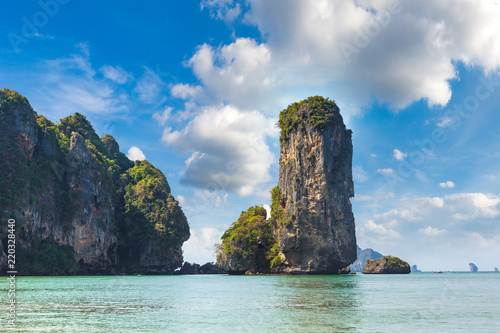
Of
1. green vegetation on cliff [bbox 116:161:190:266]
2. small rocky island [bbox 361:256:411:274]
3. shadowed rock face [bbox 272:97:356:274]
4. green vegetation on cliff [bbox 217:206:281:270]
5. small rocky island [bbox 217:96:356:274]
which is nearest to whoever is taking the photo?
shadowed rock face [bbox 272:97:356:274]

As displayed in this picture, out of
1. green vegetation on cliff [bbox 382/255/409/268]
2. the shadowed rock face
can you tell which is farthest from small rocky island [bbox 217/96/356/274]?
green vegetation on cliff [bbox 382/255/409/268]

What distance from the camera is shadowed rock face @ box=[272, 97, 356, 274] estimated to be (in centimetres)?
7097

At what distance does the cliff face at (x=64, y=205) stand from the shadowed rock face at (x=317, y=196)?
129 ft

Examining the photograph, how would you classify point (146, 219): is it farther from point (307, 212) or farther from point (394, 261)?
point (394, 261)

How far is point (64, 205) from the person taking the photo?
84.0 metres

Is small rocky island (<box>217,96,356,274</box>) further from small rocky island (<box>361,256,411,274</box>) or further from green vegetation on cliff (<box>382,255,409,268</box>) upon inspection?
green vegetation on cliff (<box>382,255,409,268</box>)

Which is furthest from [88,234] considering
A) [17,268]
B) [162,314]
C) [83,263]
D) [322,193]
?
[162,314]

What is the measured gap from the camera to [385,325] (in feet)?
50.6

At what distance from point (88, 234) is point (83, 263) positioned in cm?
635

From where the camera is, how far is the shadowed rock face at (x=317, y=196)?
7097 centimetres

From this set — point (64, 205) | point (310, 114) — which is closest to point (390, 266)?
point (310, 114)

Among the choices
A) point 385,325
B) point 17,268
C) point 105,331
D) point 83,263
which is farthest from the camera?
point 83,263

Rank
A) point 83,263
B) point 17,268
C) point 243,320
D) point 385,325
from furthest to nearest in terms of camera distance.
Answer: point 83,263
point 17,268
point 243,320
point 385,325

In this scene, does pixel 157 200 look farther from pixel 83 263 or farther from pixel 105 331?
pixel 105 331
